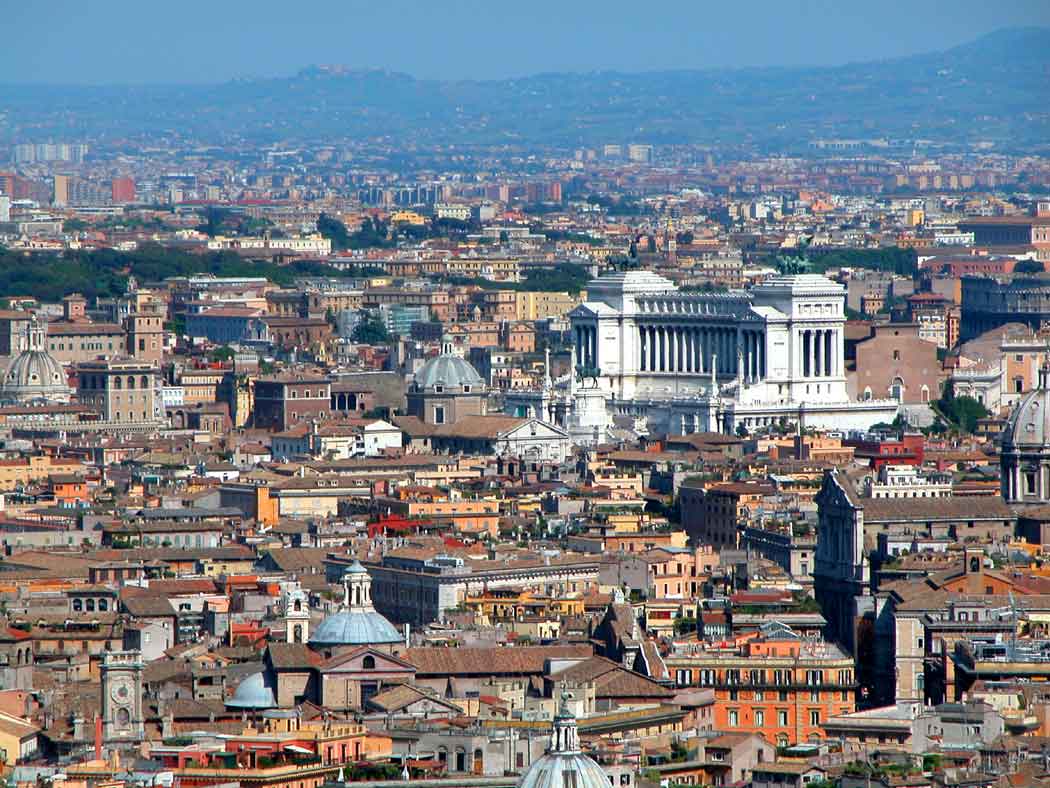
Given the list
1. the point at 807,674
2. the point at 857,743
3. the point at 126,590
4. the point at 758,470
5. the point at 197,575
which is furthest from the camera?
the point at 758,470

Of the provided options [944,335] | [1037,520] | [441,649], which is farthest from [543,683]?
[944,335]

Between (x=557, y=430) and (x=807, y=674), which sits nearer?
(x=807, y=674)

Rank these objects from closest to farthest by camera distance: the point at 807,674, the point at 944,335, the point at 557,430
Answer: the point at 807,674 → the point at 557,430 → the point at 944,335

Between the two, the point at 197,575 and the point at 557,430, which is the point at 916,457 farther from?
the point at 197,575

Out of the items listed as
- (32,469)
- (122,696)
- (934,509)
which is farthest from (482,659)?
(32,469)

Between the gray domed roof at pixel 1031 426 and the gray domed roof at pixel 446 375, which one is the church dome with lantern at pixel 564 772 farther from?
the gray domed roof at pixel 446 375

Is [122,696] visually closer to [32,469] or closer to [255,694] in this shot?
[255,694]
